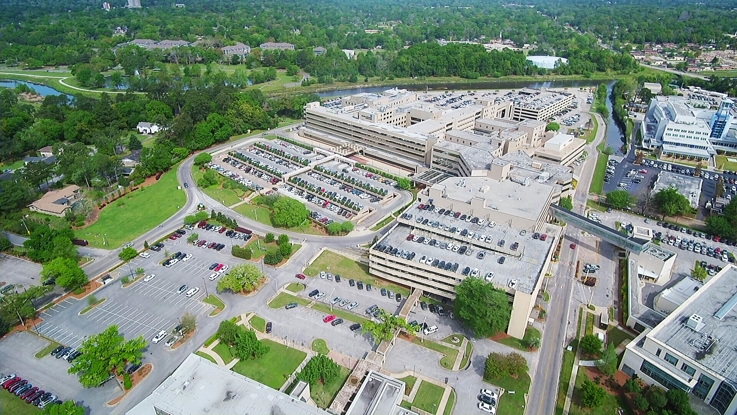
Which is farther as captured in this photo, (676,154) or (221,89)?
(221,89)

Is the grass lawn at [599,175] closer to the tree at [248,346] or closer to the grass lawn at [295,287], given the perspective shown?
the grass lawn at [295,287]

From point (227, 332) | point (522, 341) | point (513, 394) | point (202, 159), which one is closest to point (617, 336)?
point (522, 341)

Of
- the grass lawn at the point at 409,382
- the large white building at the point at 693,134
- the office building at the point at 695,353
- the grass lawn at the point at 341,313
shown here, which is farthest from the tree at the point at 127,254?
the large white building at the point at 693,134

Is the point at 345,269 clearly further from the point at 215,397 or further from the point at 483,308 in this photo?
the point at 215,397

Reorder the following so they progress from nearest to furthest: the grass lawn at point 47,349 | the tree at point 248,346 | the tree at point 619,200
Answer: the tree at point 248,346 < the grass lawn at point 47,349 < the tree at point 619,200

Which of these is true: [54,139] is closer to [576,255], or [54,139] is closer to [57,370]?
[57,370]

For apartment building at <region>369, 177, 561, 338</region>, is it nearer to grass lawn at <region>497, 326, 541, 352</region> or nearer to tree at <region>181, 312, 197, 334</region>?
grass lawn at <region>497, 326, 541, 352</region>

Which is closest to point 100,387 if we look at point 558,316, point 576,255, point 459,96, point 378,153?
point 558,316
